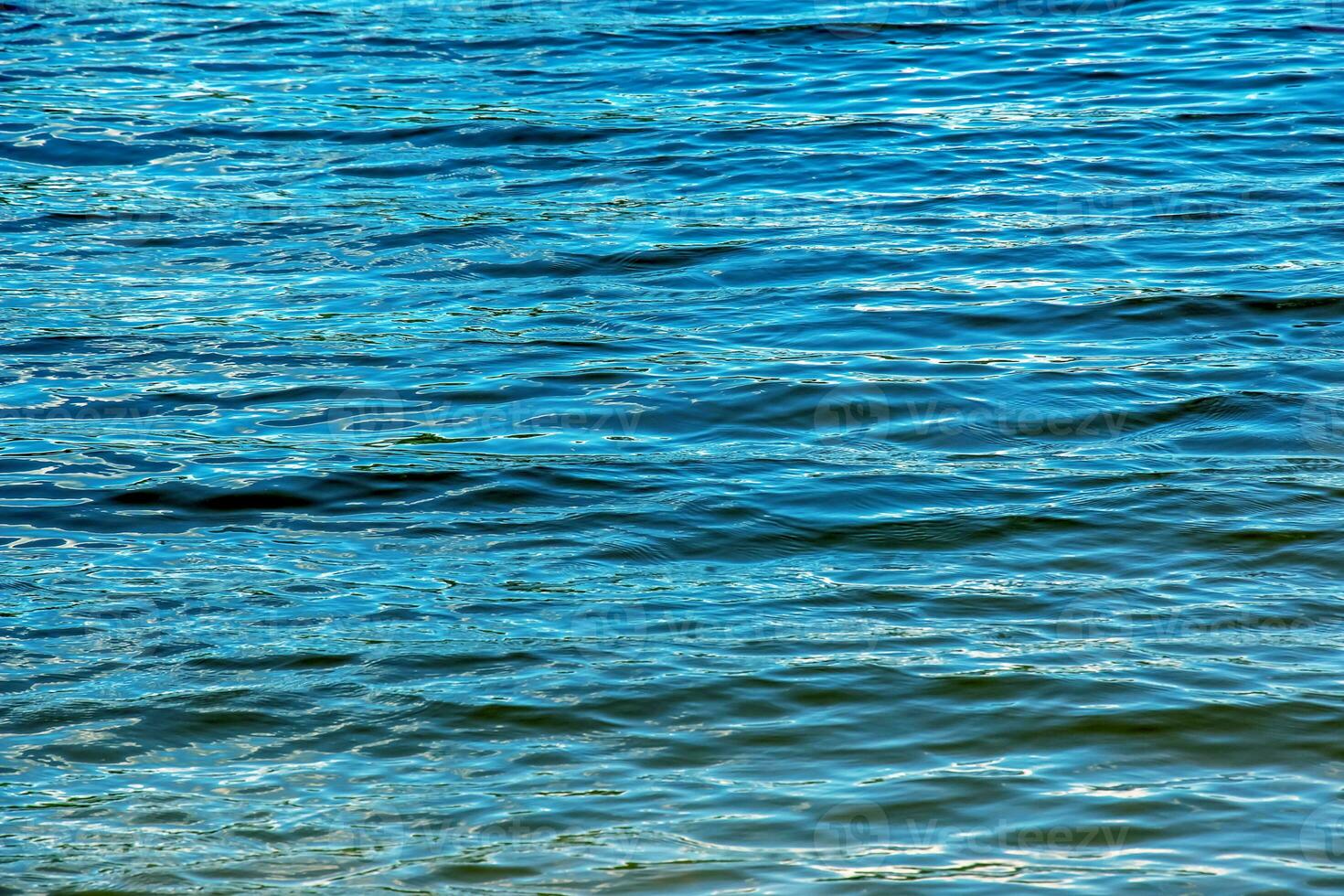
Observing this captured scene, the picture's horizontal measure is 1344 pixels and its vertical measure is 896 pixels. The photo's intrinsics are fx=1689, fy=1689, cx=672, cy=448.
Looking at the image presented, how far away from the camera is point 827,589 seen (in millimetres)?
5926

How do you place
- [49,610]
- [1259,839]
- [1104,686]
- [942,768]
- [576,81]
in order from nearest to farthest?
[1259,839], [942,768], [1104,686], [49,610], [576,81]

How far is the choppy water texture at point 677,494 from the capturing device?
457cm

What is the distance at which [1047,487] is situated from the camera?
6.80 metres

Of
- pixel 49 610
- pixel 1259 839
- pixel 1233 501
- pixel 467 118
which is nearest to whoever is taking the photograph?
pixel 1259 839

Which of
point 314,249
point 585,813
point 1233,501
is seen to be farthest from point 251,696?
point 314,249

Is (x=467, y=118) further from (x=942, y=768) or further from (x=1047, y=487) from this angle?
(x=942, y=768)

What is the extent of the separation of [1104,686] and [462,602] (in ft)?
7.11

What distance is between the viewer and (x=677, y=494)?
686cm

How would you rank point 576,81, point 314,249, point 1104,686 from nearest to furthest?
point 1104,686, point 314,249, point 576,81

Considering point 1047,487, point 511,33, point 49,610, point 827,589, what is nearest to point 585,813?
point 827,589

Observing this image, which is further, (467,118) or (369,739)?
(467,118)

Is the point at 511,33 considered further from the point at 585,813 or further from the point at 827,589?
the point at 585,813

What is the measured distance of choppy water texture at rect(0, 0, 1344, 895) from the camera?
457 centimetres

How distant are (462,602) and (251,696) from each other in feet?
2.90
